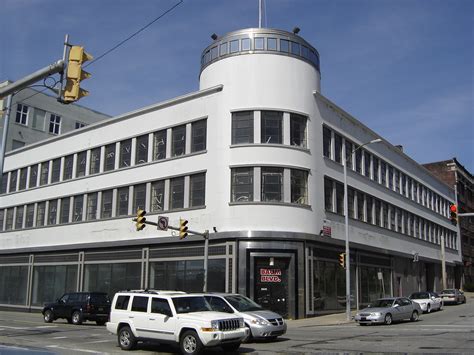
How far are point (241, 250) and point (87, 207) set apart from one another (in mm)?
15676

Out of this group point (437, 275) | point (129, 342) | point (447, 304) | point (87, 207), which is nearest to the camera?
point (129, 342)

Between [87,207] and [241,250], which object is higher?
[87,207]

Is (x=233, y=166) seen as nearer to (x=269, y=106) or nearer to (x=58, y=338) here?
(x=269, y=106)

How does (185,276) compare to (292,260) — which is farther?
(185,276)

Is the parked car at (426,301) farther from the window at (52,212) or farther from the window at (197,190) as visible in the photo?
the window at (52,212)

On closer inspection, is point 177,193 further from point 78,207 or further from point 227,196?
point 78,207

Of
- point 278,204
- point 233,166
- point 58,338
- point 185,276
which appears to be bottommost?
point 58,338

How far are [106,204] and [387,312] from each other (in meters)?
22.1

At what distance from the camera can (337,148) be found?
38.0m

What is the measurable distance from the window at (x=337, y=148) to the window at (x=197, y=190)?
1009 centimetres

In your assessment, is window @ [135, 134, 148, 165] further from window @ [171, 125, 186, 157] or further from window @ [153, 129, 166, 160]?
window @ [171, 125, 186, 157]

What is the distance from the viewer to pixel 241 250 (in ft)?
98.8

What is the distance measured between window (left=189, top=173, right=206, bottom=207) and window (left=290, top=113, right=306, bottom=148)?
6.05 m

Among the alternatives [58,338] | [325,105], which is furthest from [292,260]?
[58,338]
